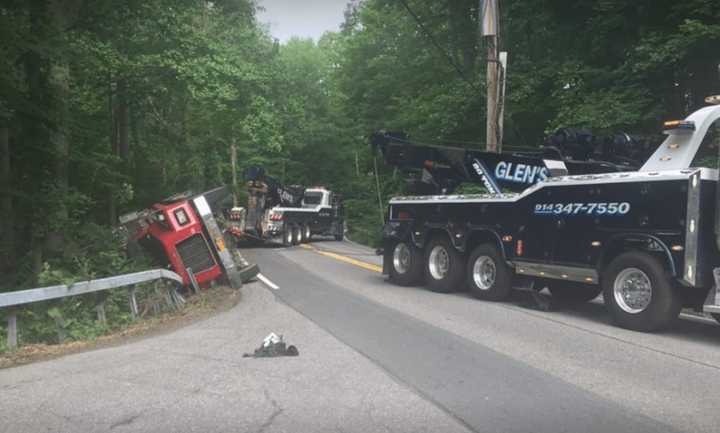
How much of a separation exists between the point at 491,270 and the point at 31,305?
303 inches

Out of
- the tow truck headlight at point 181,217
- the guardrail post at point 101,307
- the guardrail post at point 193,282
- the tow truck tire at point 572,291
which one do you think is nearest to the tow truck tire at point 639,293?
the tow truck tire at point 572,291

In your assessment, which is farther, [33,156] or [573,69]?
[573,69]

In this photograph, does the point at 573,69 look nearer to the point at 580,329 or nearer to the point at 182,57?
the point at 182,57

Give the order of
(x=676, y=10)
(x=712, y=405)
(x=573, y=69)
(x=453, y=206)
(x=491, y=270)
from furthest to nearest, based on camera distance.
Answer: (x=573, y=69), (x=676, y=10), (x=453, y=206), (x=491, y=270), (x=712, y=405)

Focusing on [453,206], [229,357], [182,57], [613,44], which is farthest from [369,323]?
[613,44]

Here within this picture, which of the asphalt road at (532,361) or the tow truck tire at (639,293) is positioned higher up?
the tow truck tire at (639,293)

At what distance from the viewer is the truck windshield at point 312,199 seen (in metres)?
35.2

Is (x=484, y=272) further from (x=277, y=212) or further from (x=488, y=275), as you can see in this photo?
(x=277, y=212)

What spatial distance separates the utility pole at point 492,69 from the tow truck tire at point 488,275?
208 inches

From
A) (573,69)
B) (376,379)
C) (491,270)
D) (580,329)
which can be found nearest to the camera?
(376,379)

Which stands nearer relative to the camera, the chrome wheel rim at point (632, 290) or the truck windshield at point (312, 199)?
the chrome wheel rim at point (632, 290)

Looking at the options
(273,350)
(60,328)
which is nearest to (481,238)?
(273,350)

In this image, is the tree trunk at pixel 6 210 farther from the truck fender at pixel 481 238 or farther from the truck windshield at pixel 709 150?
the truck windshield at pixel 709 150

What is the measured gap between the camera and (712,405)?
231 inches
